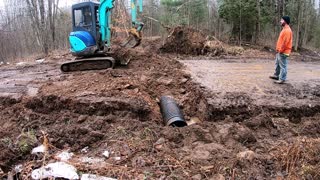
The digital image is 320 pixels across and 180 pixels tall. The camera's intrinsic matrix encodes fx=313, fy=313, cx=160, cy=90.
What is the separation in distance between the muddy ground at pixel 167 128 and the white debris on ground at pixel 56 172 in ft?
0.46

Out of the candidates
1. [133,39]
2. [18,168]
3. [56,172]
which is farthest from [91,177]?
[133,39]

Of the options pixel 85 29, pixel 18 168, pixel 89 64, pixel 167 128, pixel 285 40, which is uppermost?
pixel 85 29

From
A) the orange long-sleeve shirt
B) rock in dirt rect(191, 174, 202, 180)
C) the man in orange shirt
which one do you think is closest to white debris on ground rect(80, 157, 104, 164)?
rock in dirt rect(191, 174, 202, 180)

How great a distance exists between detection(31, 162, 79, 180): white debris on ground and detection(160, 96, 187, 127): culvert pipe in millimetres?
2272

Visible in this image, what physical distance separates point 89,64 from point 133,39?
65.5 inches

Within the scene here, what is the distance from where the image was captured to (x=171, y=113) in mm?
6066

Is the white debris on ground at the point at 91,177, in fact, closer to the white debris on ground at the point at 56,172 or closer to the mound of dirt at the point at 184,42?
the white debris on ground at the point at 56,172

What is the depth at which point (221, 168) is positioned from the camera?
13.1ft

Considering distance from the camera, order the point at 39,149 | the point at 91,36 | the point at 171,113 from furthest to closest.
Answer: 1. the point at 91,36
2. the point at 171,113
3. the point at 39,149

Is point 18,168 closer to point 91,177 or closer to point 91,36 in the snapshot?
point 91,177

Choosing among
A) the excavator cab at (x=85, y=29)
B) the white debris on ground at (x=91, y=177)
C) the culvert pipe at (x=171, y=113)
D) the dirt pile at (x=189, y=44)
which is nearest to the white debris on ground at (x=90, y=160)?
the white debris on ground at (x=91, y=177)

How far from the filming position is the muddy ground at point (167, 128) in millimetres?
4086

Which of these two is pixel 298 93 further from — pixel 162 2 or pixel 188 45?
pixel 162 2

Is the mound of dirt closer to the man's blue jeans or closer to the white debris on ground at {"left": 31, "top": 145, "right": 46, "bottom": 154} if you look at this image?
the man's blue jeans
